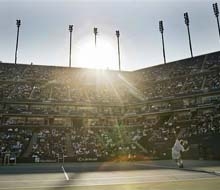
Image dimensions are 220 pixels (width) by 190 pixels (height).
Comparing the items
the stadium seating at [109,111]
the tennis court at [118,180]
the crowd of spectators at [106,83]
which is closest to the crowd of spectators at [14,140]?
the stadium seating at [109,111]

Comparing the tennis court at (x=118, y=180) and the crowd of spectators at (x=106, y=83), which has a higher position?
the crowd of spectators at (x=106, y=83)

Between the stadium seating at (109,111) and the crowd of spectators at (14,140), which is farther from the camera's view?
the stadium seating at (109,111)

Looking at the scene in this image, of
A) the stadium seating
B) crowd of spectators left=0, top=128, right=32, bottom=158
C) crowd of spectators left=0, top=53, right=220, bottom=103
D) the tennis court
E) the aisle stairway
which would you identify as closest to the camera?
the tennis court

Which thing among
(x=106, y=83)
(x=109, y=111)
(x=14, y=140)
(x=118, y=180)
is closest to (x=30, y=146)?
(x=14, y=140)

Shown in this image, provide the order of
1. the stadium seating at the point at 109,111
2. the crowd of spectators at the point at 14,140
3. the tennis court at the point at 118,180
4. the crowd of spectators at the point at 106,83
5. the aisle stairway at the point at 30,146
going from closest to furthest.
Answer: the tennis court at the point at 118,180 < the aisle stairway at the point at 30,146 < the crowd of spectators at the point at 14,140 < the stadium seating at the point at 109,111 < the crowd of spectators at the point at 106,83

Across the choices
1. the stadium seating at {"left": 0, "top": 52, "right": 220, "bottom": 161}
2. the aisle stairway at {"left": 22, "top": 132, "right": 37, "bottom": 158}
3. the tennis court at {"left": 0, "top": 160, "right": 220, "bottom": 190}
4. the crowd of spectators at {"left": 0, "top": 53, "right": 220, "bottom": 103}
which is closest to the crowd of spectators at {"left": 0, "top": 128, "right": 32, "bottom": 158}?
the stadium seating at {"left": 0, "top": 52, "right": 220, "bottom": 161}

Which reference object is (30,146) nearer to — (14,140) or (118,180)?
(14,140)

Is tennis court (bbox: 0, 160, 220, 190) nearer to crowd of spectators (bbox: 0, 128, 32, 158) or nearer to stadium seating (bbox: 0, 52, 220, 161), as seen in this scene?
stadium seating (bbox: 0, 52, 220, 161)

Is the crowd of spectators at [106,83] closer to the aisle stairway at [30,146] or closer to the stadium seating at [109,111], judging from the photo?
the stadium seating at [109,111]

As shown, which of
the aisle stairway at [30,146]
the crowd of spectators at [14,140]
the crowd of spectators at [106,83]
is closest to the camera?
the aisle stairway at [30,146]

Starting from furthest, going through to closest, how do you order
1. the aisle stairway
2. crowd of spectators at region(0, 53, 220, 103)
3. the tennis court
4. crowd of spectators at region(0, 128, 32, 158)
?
crowd of spectators at region(0, 53, 220, 103) → crowd of spectators at region(0, 128, 32, 158) → the aisle stairway → the tennis court

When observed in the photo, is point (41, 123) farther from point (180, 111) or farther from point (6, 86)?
point (180, 111)

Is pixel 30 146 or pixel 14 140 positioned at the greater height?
pixel 14 140

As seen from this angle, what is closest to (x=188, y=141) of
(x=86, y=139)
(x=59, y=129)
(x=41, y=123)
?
(x=86, y=139)
